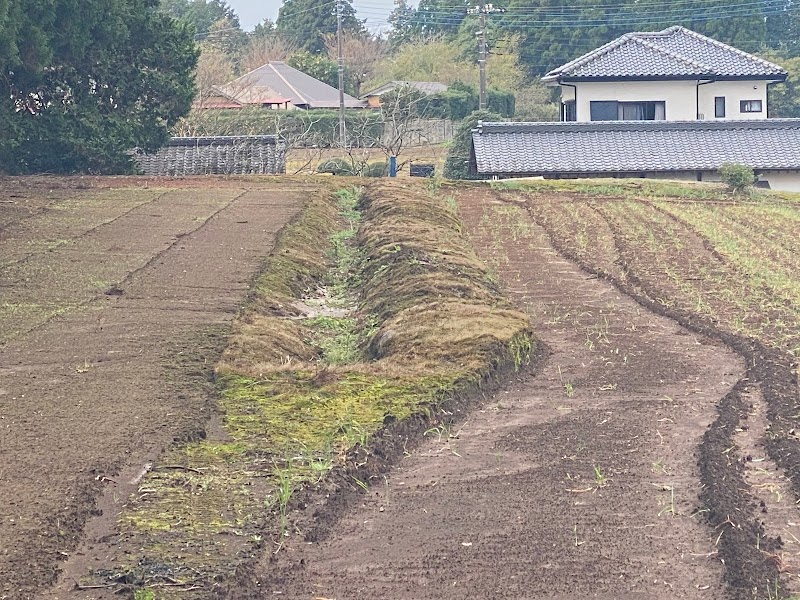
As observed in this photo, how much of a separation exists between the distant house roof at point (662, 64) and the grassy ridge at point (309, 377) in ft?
60.5

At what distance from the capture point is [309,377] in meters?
8.16

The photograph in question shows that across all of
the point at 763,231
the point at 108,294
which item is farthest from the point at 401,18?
the point at 108,294

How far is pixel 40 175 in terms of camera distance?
72.3 feet

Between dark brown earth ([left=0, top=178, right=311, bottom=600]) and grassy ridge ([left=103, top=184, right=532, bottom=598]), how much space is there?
25 centimetres

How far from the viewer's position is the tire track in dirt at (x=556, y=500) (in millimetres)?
4781

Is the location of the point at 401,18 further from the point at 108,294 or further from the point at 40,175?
the point at 108,294

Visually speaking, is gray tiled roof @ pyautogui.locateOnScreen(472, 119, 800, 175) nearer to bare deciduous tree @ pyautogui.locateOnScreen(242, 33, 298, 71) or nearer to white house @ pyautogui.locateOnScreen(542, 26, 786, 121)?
white house @ pyautogui.locateOnScreen(542, 26, 786, 121)

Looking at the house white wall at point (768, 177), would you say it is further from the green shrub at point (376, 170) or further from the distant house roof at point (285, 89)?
the distant house roof at point (285, 89)

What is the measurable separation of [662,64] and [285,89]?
74.1 ft

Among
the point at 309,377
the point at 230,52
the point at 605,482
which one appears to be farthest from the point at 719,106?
the point at 230,52

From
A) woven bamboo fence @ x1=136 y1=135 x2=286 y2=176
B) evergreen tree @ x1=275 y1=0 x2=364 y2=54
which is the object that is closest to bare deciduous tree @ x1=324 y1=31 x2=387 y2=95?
evergreen tree @ x1=275 y1=0 x2=364 y2=54

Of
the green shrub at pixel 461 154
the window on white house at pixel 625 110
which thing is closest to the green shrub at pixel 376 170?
the green shrub at pixel 461 154

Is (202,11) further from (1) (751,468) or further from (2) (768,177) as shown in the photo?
(1) (751,468)

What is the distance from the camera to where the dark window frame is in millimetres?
33562
